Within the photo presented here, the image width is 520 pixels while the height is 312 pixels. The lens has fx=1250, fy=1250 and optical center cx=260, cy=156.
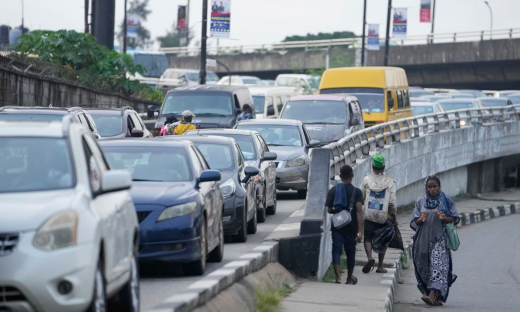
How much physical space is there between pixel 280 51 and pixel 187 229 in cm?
7545

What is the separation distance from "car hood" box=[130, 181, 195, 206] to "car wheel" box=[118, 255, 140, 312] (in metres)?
2.91

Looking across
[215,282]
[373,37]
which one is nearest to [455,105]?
[373,37]

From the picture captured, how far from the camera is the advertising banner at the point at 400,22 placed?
67500 mm

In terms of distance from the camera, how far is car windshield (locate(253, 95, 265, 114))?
125 ft

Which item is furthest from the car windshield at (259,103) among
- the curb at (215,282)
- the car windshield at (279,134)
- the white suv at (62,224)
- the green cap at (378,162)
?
the white suv at (62,224)

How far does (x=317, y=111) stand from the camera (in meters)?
31.2

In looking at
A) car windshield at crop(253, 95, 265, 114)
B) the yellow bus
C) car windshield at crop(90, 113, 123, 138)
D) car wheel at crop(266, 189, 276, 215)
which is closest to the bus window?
the yellow bus

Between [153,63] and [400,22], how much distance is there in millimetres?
14657

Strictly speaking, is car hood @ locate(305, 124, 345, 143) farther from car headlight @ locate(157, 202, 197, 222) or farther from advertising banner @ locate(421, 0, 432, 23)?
advertising banner @ locate(421, 0, 432, 23)

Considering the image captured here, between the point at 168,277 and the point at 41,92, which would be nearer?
the point at 168,277

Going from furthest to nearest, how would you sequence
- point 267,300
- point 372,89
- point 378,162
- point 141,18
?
point 141,18, point 372,89, point 378,162, point 267,300

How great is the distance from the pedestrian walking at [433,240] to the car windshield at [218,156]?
3006 millimetres

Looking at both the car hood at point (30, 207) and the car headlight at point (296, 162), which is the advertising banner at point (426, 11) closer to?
the car headlight at point (296, 162)

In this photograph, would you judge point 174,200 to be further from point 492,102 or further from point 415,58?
point 415,58
